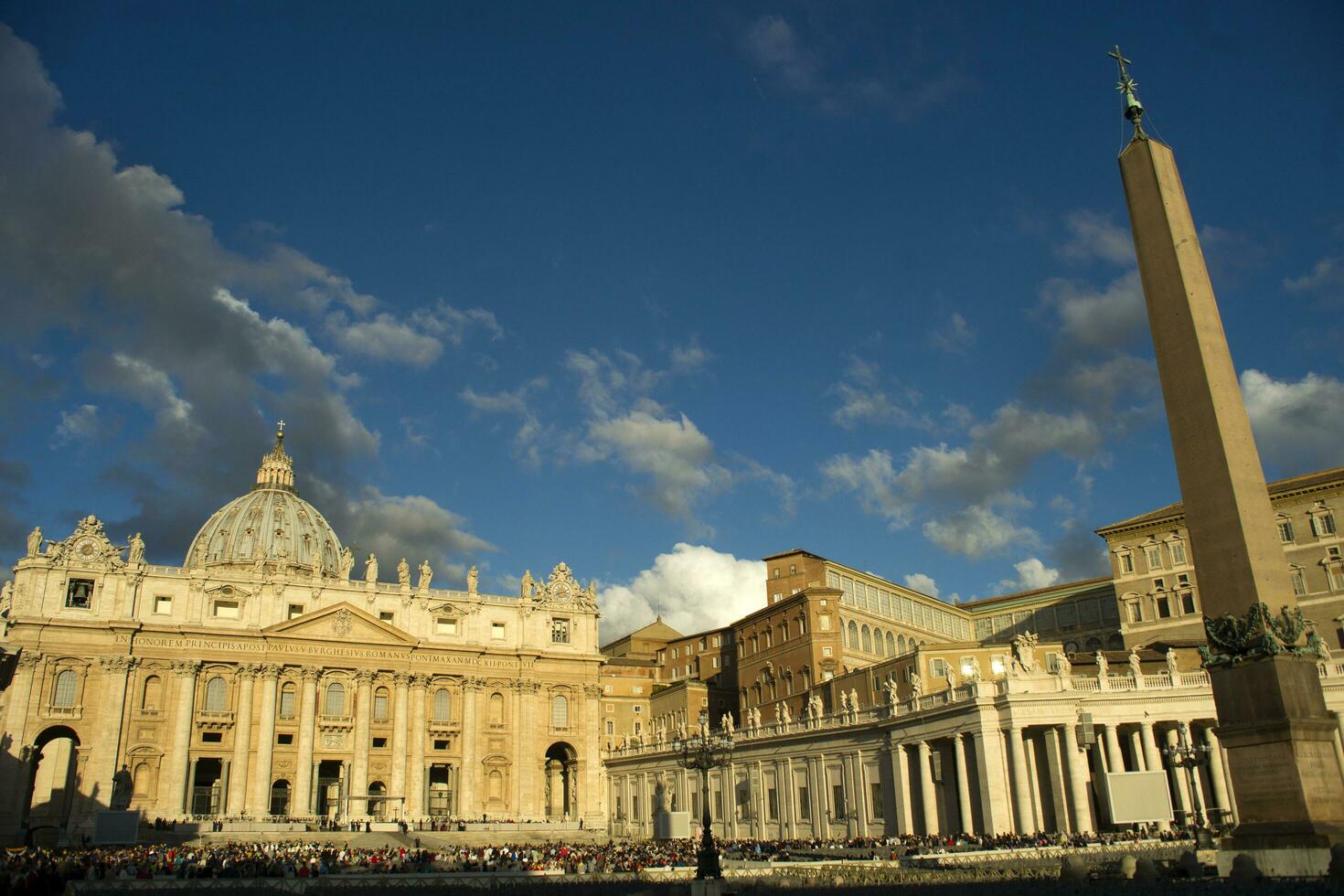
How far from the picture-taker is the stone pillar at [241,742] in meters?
65.0

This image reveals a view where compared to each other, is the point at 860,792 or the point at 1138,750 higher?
the point at 1138,750

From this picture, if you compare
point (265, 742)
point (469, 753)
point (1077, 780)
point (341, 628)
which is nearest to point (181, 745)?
point (265, 742)

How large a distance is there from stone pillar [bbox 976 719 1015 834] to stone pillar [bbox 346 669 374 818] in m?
43.0

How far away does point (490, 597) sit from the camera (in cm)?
7775

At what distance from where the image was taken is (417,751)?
70938 mm

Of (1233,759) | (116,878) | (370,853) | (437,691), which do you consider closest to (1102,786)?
(1233,759)

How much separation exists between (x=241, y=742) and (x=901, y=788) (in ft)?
140

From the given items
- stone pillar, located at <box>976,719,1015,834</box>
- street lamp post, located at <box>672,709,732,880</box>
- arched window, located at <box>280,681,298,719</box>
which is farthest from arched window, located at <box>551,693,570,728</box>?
stone pillar, located at <box>976,719,1015,834</box>

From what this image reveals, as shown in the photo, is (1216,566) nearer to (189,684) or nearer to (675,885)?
(675,885)

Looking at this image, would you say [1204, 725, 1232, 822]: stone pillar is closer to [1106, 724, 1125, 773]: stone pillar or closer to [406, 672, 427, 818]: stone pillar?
[1106, 724, 1125, 773]: stone pillar

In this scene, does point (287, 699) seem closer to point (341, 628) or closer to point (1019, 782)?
point (341, 628)

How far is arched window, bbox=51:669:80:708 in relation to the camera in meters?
63.0

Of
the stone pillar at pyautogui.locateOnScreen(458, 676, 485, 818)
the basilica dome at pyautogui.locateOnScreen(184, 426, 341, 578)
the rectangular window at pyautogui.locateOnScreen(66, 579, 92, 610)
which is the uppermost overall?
the basilica dome at pyautogui.locateOnScreen(184, 426, 341, 578)

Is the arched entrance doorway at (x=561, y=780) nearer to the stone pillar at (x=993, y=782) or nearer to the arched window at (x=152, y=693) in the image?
the arched window at (x=152, y=693)
